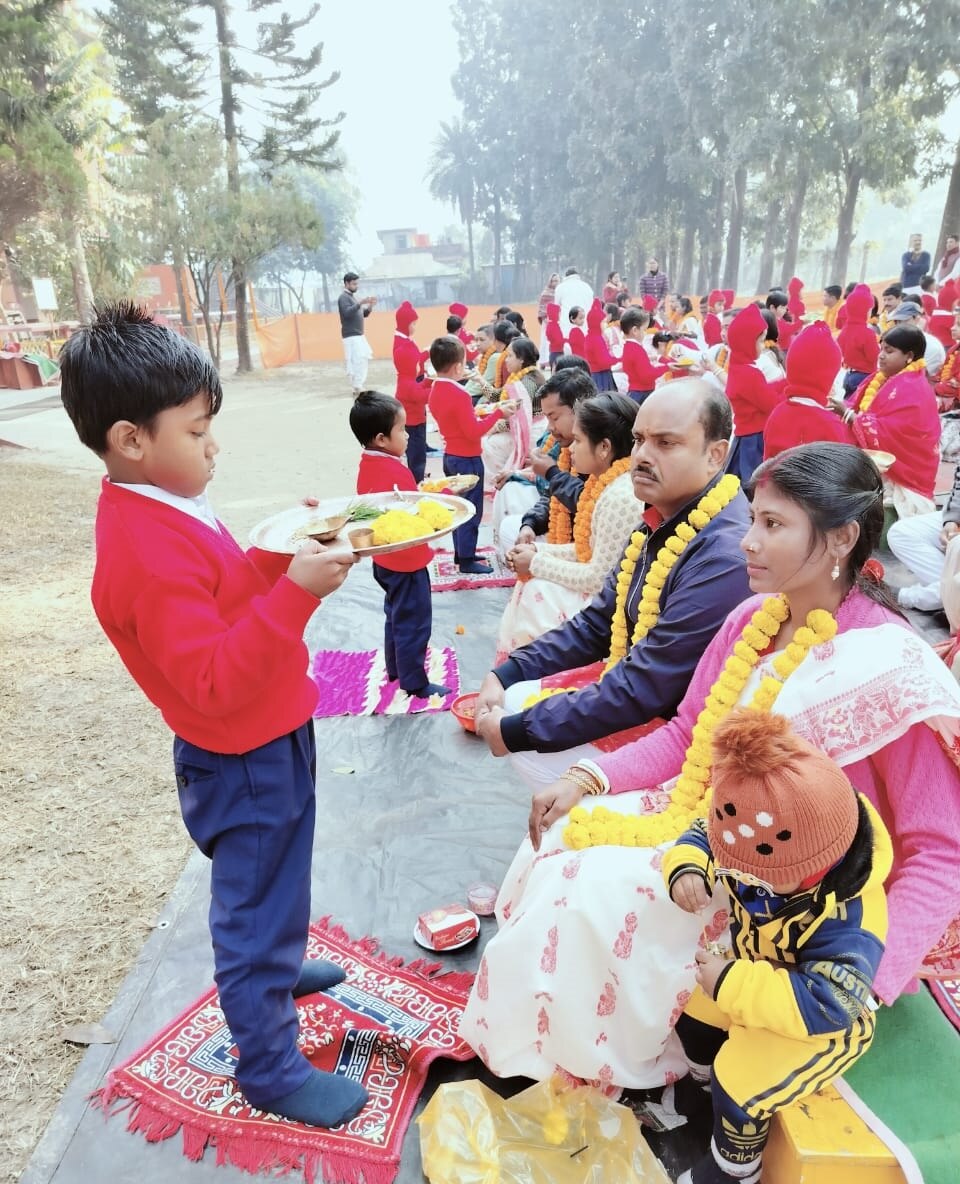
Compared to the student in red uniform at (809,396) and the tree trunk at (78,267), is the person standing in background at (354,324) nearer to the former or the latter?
the tree trunk at (78,267)

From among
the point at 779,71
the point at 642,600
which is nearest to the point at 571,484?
the point at 642,600

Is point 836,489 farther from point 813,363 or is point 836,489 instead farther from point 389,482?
point 813,363

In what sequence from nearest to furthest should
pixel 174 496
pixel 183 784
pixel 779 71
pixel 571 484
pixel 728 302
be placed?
pixel 174 496 → pixel 183 784 → pixel 571 484 → pixel 728 302 → pixel 779 71

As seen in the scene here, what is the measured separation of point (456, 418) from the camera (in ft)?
18.2

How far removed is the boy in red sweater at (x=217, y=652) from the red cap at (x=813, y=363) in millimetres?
4292

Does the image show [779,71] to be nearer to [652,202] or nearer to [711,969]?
[652,202]

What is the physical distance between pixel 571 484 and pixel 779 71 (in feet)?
92.0

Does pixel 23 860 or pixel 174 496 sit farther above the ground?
pixel 174 496

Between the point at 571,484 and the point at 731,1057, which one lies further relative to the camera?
the point at 571,484

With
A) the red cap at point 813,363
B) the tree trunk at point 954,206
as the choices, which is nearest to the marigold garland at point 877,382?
the red cap at point 813,363

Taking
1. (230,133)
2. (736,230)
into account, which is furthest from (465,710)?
(736,230)

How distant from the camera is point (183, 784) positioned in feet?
5.65

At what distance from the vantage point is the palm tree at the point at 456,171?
43906 millimetres

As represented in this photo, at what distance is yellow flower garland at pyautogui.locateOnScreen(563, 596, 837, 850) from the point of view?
1791 millimetres
